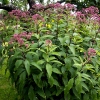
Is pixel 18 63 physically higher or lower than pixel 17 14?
lower

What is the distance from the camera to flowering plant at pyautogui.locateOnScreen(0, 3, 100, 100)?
3297mm

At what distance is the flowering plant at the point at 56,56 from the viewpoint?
10.8 feet

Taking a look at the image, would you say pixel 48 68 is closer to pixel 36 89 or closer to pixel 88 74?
pixel 36 89

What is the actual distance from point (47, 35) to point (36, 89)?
0.71 m

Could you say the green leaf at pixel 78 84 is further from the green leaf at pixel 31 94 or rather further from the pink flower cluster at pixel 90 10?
the pink flower cluster at pixel 90 10

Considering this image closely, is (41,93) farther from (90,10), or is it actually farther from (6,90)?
(6,90)

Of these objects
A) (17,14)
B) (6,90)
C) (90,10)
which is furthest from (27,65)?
(6,90)

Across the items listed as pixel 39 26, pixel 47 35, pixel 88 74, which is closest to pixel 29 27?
pixel 39 26

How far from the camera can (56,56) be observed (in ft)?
11.7

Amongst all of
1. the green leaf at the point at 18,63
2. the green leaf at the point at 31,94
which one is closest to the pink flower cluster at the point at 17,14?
the green leaf at the point at 18,63

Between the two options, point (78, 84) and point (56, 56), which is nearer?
point (78, 84)

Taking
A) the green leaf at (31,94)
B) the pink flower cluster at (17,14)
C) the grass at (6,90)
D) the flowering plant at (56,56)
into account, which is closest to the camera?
the flowering plant at (56,56)

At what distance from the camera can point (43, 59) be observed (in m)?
3.32

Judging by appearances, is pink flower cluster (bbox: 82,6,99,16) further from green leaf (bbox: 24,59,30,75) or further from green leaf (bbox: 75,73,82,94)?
green leaf (bbox: 24,59,30,75)
